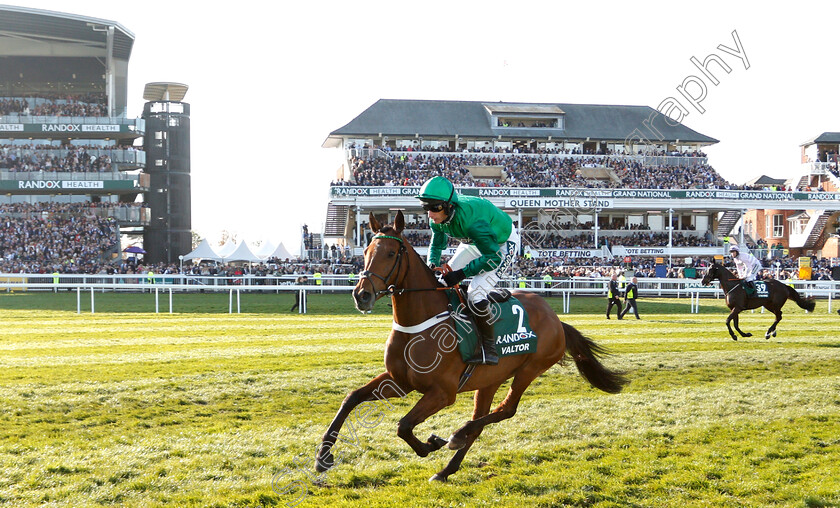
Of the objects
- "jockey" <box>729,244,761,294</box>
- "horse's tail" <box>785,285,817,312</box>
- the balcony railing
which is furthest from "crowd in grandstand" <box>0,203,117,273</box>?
"horse's tail" <box>785,285,817,312</box>

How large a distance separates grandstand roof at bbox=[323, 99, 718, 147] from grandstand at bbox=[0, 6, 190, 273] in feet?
41.9

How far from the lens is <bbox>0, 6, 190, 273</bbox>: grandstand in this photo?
1551 inches

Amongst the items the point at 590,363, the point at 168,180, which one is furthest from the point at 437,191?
the point at 168,180

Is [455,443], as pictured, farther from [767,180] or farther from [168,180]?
[767,180]

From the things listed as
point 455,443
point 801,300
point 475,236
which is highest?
point 475,236

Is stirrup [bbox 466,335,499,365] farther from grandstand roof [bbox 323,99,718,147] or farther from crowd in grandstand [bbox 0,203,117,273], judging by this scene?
grandstand roof [bbox 323,99,718,147]

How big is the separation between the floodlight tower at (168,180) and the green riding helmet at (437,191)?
135 feet

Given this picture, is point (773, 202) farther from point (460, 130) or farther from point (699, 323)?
point (699, 323)

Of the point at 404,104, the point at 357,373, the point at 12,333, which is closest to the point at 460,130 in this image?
the point at 404,104

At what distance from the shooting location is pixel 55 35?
141 ft

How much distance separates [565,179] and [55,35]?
3214cm

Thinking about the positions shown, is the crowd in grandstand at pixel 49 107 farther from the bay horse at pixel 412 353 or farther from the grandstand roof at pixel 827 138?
the grandstand roof at pixel 827 138

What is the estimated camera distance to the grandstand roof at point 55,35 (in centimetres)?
4041

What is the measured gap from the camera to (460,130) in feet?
156
